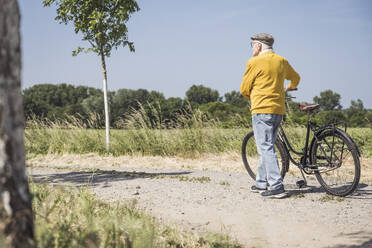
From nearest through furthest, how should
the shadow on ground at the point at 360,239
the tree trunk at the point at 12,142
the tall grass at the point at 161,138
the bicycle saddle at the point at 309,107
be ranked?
1. the tree trunk at the point at 12,142
2. the shadow on ground at the point at 360,239
3. the bicycle saddle at the point at 309,107
4. the tall grass at the point at 161,138

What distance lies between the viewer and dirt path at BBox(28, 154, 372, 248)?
11.7 feet

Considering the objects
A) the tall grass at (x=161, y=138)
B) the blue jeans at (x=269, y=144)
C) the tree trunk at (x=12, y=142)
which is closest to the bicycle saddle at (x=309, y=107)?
the blue jeans at (x=269, y=144)

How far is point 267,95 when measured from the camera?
4879 mm

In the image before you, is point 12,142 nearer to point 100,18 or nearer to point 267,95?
point 267,95

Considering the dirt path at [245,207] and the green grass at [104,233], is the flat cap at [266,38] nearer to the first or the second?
the dirt path at [245,207]

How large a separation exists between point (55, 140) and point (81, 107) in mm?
60793

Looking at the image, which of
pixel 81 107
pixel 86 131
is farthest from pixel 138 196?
pixel 81 107

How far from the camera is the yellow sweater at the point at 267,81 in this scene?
488 cm

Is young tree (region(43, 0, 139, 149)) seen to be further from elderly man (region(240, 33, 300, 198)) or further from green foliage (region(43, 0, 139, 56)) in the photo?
elderly man (region(240, 33, 300, 198))

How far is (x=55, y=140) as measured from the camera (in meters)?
12.3

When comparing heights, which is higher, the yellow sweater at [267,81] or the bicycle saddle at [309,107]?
the yellow sweater at [267,81]

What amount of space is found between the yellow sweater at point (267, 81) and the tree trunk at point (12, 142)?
3605 millimetres

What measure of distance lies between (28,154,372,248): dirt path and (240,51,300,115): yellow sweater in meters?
1.28

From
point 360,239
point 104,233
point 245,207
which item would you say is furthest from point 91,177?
point 360,239
